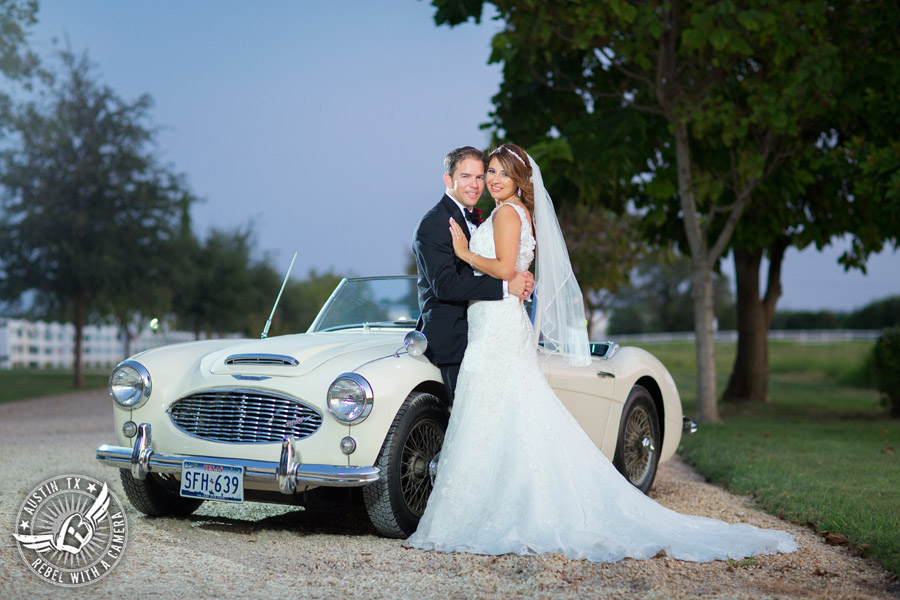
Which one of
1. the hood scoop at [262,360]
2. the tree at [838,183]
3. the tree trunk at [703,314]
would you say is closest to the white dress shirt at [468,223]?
the hood scoop at [262,360]

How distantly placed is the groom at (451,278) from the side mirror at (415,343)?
1.03ft

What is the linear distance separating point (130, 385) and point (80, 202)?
791 inches

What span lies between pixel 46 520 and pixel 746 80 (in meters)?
11.1

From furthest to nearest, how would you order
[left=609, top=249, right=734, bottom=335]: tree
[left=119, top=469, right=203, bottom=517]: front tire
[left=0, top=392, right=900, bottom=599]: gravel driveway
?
[left=609, top=249, right=734, bottom=335]: tree → [left=119, top=469, right=203, bottom=517]: front tire → [left=0, top=392, right=900, bottom=599]: gravel driveway

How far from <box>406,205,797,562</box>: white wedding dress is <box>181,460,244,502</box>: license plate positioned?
969mm

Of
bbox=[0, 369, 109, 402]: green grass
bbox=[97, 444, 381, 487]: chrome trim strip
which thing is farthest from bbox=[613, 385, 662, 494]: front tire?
bbox=[0, 369, 109, 402]: green grass

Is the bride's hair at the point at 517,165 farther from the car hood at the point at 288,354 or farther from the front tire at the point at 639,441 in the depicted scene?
the front tire at the point at 639,441

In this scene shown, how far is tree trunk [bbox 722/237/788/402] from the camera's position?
17406 mm

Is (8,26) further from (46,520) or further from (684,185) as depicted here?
(46,520)

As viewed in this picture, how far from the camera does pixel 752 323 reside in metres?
17.4

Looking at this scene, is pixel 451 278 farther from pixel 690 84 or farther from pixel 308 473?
pixel 690 84

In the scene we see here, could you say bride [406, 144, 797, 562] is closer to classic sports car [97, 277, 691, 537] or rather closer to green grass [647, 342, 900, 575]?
classic sports car [97, 277, 691, 537]

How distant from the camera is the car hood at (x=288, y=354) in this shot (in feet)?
16.3

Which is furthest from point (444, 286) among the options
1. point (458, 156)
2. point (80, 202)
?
point (80, 202)
